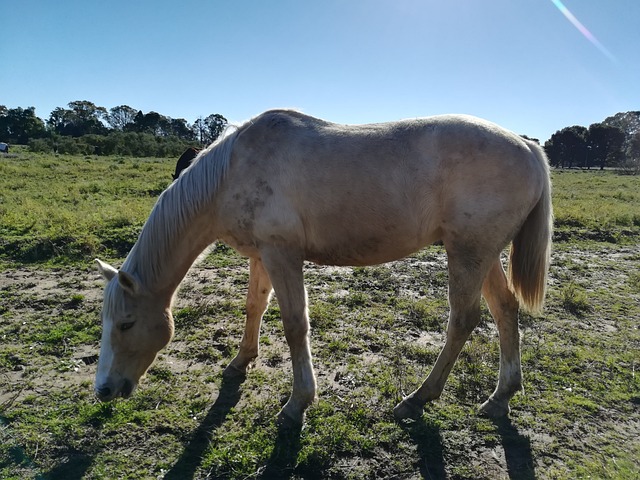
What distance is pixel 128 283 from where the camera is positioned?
3029mm

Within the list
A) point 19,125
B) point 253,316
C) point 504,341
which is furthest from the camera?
point 19,125

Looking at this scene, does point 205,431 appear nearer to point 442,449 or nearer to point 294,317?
point 294,317

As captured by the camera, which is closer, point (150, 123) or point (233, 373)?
point (233, 373)

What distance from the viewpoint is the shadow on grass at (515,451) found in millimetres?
2766

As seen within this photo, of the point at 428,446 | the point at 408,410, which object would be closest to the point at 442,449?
the point at 428,446

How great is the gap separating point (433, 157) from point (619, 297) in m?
5.15

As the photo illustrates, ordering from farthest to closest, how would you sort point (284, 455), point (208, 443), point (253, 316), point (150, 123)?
point (150, 123) → point (253, 316) → point (208, 443) → point (284, 455)

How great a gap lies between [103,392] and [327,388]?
1.91 m

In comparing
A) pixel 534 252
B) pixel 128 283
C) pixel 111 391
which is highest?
pixel 534 252

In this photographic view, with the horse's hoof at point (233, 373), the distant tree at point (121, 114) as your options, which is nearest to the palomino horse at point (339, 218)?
the horse's hoof at point (233, 373)

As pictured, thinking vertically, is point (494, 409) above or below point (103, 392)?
below

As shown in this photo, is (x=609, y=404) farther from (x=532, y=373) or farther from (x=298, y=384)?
(x=298, y=384)

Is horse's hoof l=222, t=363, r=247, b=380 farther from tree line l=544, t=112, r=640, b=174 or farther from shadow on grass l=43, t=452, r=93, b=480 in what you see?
tree line l=544, t=112, r=640, b=174

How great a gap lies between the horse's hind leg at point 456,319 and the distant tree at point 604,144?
7090 centimetres
